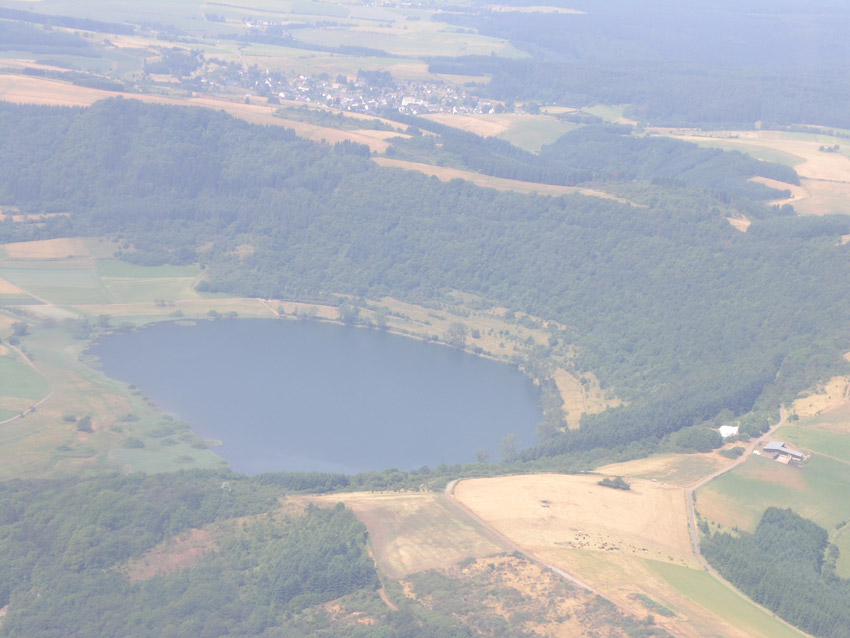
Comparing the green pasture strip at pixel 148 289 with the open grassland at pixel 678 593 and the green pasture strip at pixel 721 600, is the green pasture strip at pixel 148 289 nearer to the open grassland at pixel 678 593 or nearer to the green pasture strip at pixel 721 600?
the open grassland at pixel 678 593

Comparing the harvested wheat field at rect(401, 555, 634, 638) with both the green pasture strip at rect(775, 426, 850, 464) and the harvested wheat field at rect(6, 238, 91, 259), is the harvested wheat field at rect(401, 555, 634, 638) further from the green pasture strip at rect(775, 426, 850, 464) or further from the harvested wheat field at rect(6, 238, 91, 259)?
the harvested wheat field at rect(6, 238, 91, 259)

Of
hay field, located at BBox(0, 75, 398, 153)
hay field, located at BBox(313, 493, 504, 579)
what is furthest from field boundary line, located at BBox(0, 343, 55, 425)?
hay field, located at BBox(0, 75, 398, 153)

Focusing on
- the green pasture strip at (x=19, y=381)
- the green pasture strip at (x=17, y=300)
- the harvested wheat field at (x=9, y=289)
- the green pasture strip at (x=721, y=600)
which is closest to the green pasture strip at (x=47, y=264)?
the harvested wheat field at (x=9, y=289)

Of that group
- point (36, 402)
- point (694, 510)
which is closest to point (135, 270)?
point (36, 402)

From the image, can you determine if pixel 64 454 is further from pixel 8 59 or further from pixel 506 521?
pixel 8 59

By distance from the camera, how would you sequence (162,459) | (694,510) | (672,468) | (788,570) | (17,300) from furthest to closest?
1. (17,300)
2. (162,459)
3. (672,468)
4. (694,510)
5. (788,570)

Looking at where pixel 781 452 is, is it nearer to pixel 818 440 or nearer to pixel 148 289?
pixel 818 440

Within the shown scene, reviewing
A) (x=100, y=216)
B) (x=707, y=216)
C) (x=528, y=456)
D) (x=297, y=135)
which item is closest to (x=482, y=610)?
(x=528, y=456)
